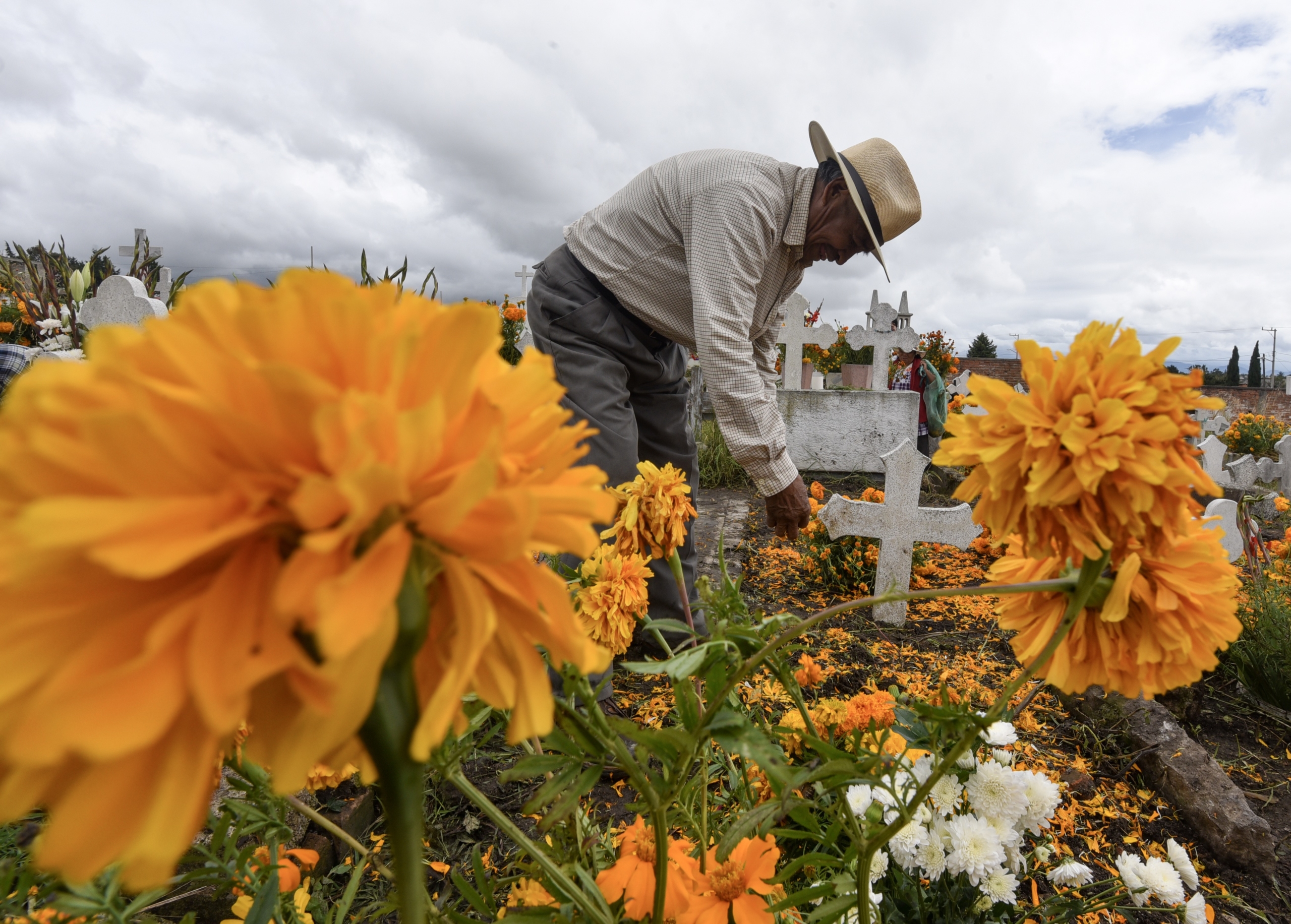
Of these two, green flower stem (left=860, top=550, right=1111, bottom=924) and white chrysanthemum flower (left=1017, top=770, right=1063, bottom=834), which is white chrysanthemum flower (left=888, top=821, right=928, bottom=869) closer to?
white chrysanthemum flower (left=1017, top=770, right=1063, bottom=834)

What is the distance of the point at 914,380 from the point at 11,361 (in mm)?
7806

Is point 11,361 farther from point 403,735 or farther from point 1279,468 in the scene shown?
point 1279,468

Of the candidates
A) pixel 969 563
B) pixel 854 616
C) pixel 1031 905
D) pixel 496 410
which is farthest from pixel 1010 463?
pixel 969 563

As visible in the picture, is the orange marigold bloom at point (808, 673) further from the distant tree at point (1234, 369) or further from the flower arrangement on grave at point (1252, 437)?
the distant tree at point (1234, 369)

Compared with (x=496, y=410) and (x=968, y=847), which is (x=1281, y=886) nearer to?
(x=968, y=847)

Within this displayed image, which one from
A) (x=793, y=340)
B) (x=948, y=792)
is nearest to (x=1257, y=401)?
(x=793, y=340)

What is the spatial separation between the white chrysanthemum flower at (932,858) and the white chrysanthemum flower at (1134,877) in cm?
37

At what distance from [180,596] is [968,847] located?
1.07 metres

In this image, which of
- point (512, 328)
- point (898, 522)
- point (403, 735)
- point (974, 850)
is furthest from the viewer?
point (512, 328)

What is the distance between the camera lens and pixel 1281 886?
1605mm

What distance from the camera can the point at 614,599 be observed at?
1.17m

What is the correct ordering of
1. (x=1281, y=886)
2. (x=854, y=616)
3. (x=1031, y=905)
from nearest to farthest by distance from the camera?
(x=1031, y=905) → (x=1281, y=886) → (x=854, y=616)

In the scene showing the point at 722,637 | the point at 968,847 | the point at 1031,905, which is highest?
the point at 722,637

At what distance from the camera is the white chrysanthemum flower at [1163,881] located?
1058 mm
